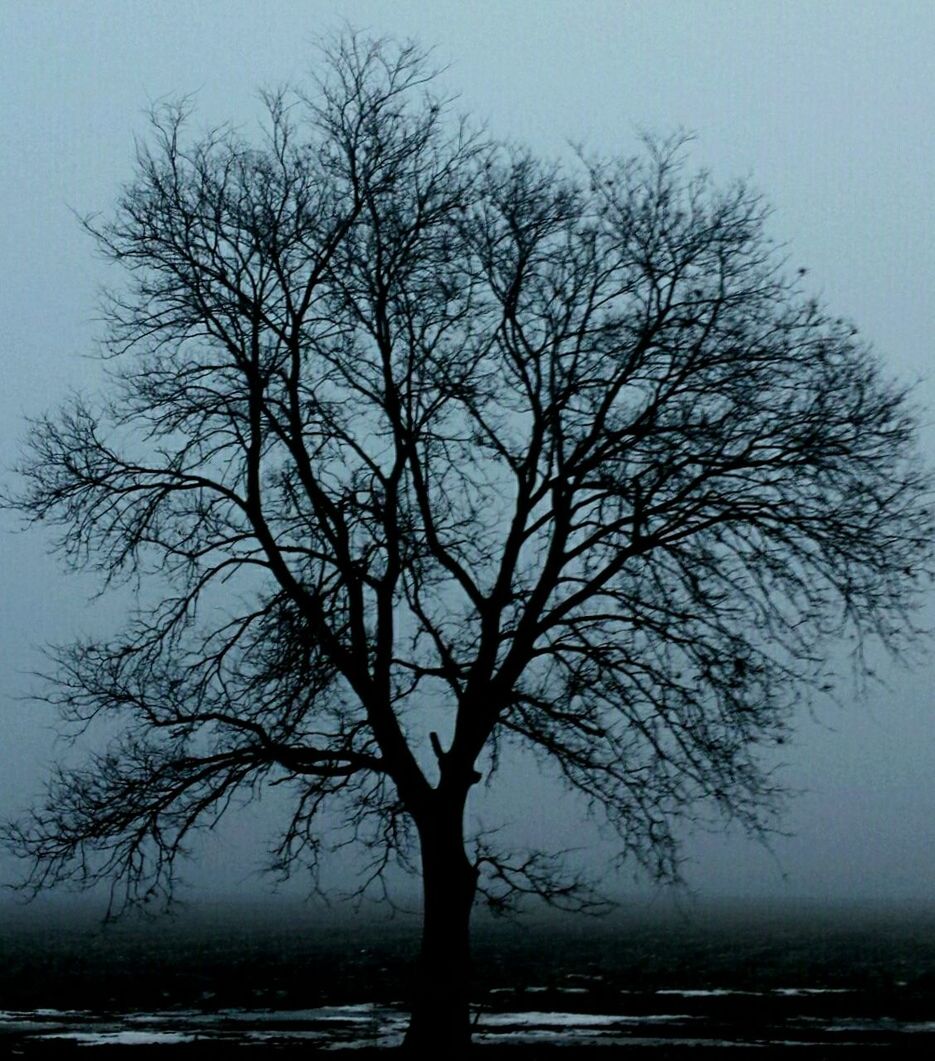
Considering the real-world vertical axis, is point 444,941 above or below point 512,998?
below

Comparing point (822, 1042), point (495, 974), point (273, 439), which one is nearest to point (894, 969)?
point (495, 974)

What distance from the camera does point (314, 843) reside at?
65.4 ft

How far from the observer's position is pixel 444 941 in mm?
18453

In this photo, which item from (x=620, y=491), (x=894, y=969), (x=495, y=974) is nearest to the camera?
(x=620, y=491)

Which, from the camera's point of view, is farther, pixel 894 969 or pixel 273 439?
pixel 894 969

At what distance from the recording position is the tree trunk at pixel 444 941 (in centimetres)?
1795

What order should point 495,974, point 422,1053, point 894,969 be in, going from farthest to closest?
point 894,969 → point 495,974 → point 422,1053

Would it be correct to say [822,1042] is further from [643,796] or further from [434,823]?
[434,823]

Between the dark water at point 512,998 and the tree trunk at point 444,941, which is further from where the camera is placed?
the dark water at point 512,998

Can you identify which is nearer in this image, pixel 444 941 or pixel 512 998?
pixel 444 941

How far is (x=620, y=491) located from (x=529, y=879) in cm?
521

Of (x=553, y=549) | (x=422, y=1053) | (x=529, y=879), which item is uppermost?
(x=553, y=549)

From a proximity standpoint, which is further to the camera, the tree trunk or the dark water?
the dark water

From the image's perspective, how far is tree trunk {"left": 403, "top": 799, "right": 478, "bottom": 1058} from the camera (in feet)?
58.9
